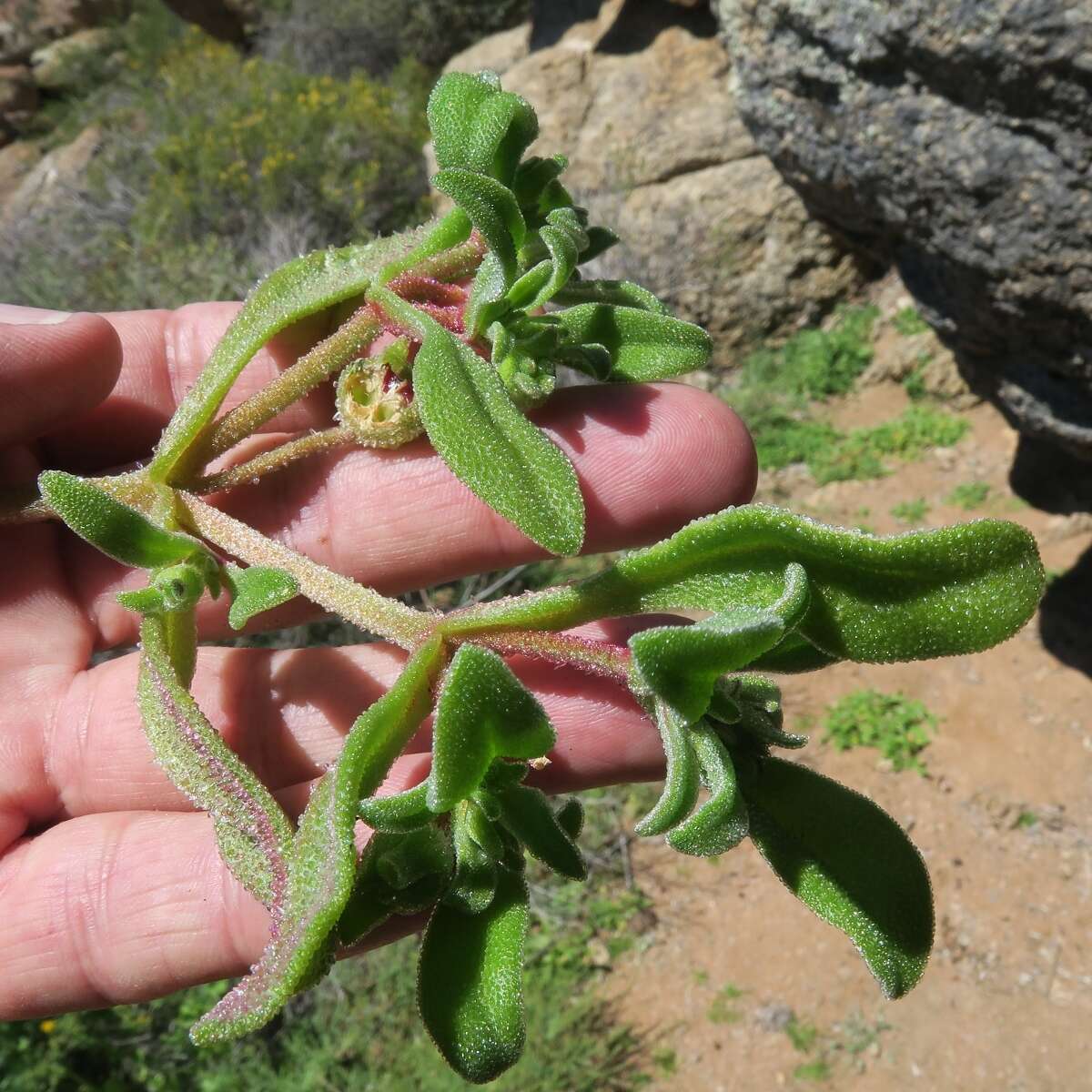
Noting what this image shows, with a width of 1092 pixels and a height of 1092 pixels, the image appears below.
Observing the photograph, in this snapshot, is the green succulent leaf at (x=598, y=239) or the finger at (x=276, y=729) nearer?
the green succulent leaf at (x=598, y=239)

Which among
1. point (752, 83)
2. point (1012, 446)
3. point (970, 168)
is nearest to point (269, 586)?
point (970, 168)

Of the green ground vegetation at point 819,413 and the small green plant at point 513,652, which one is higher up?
the small green plant at point 513,652

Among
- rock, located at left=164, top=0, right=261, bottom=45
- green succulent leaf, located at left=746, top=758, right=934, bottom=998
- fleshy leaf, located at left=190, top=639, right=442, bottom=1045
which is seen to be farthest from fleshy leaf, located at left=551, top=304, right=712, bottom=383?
rock, located at left=164, top=0, right=261, bottom=45

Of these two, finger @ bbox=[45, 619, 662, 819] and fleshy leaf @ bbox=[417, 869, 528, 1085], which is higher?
fleshy leaf @ bbox=[417, 869, 528, 1085]

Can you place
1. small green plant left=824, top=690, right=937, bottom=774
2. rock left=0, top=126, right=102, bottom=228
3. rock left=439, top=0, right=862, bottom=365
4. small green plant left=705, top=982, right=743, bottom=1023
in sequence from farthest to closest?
rock left=0, top=126, right=102, bottom=228
rock left=439, top=0, right=862, bottom=365
small green plant left=824, top=690, right=937, bottom=774
small green plant left=705, top=982, right=743, bottom=1023

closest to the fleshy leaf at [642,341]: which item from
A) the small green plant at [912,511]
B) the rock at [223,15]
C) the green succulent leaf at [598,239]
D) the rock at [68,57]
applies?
the green succulent leaf at [598,239]

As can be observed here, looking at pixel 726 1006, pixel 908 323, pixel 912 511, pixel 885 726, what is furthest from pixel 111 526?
pixel 908 323

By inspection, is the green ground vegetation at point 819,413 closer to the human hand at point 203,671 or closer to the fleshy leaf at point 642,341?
the human hand at point 203,671

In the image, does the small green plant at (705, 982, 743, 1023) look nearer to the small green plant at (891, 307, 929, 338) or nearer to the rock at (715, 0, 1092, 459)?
the rock at (715, 0, 1092, 459)
